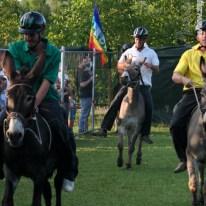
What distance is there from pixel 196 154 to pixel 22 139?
10.4 ft

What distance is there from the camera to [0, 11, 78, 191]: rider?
8203mm

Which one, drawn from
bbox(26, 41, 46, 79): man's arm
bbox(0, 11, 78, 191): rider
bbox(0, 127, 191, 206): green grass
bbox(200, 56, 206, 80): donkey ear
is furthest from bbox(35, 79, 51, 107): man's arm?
bbox(0, 127, 191, 206): green grass

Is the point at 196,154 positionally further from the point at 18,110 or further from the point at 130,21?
the point at 130,21

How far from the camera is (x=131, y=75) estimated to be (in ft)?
48.2

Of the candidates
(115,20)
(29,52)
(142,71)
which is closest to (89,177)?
(142,71)

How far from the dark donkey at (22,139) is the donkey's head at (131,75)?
654 centimetres

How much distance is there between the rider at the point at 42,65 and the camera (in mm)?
8203

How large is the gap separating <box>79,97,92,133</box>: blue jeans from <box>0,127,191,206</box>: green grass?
3942 millimetres

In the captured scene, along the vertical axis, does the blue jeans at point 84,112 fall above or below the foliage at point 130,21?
below

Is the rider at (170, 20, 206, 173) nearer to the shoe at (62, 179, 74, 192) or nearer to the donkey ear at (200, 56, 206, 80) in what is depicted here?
the donkey ear at (200, 56, 206, 80)

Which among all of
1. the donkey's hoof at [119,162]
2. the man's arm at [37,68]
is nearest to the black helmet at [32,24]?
the man's arm at [37,68]

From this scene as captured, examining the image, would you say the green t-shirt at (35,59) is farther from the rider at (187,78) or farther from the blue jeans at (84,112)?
the blue jeans at (84,112)

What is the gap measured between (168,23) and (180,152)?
69.4 ft

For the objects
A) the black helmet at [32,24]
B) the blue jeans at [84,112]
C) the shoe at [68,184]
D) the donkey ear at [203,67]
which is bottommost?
the blue jeans at [84,112]
